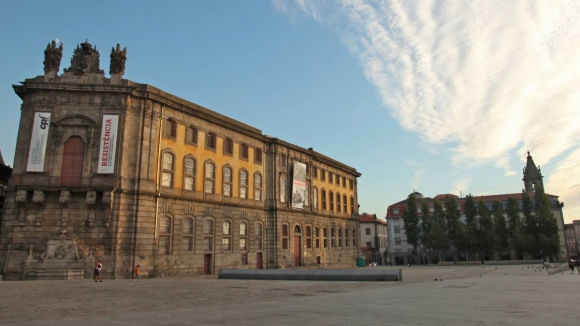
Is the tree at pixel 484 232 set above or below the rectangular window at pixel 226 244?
above

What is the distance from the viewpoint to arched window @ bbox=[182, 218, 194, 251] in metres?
34.8

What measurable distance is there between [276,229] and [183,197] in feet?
44.7

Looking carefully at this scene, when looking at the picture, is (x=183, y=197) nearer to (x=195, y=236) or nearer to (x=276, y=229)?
(x=195, y=236)

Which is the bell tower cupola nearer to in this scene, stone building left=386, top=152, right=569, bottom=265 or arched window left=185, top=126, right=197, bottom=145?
stone building left=386, top=152, right=569, bottom=265

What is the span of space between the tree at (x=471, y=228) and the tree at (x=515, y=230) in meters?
5.77

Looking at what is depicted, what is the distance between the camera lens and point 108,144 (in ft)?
101

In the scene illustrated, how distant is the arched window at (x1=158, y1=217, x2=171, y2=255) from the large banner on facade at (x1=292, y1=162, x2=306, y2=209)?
18349 millimetres

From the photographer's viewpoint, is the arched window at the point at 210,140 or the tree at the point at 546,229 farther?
the tree at the point at 546,229

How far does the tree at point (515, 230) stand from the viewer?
69012mm

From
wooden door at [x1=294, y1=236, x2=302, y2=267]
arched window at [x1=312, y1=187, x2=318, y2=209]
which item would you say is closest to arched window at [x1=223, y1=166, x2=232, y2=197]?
wooden door at [x1=294, y1=236, x2=302, y2=267]

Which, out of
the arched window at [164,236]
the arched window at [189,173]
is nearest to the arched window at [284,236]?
the arched window at [189,173]

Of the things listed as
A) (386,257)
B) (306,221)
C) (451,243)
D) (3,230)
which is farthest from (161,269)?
(386,257)

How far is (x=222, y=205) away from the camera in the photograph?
38.9 metres

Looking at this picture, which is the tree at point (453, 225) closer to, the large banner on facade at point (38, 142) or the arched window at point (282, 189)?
the arched window at point (282, 189)
